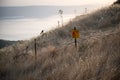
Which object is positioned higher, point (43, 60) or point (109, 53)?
point (109, 53)

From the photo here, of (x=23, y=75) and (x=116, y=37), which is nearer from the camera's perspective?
(x=116, y=37)

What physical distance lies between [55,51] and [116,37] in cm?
451

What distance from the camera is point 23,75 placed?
41.0 ft

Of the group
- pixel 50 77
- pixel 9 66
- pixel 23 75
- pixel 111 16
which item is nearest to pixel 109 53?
pixel 50 77

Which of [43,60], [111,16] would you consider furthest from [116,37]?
[111,16]

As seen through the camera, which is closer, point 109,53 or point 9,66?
point 109,53

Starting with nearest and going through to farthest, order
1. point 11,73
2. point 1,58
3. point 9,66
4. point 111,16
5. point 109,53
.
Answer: point 109,53
point 11,73
point 9,66
point 1,58
point 111,16

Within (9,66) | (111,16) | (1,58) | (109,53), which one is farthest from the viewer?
(111,16)

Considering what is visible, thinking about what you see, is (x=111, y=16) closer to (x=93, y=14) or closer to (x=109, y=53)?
(x=93, y=14)

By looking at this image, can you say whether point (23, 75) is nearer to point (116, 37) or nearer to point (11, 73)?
point (11, 73)

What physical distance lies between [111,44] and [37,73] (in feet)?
9.99

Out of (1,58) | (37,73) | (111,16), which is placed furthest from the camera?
(111,16)

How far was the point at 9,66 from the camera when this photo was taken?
1470 centimetres

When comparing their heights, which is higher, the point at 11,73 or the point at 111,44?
the point at 111,44
